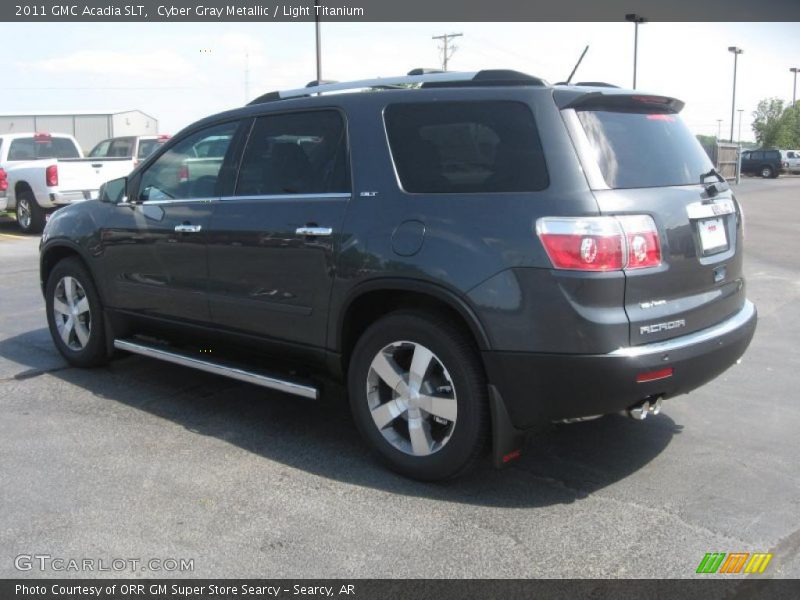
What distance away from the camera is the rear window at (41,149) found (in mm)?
16438

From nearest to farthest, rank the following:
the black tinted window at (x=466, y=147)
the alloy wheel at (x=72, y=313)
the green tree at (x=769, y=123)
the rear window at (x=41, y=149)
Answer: the black tinted window at (x=466, y=147)
the alloy wheel at (x=72, y=313)
the rear window at (x=41, y=149)
the green tree at (x=769, y=123)

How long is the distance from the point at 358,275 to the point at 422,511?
3.84ft

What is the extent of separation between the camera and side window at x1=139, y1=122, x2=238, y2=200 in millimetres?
4906

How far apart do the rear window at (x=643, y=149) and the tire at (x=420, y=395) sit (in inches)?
41.1

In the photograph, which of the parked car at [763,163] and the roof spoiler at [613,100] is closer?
the roof spoiler at [613,100]

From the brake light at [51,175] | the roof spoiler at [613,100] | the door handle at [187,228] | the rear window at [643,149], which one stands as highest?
the roof spoiler at [613,100]

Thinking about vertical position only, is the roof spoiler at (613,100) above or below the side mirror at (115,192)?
above

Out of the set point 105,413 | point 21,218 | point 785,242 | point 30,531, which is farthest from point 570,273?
point 21,218

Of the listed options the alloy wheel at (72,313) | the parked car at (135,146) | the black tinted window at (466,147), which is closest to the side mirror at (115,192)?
the alloy wheel at (72,313)

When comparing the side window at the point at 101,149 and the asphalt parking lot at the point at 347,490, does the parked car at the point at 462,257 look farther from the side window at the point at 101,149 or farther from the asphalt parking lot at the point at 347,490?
the side window at the point at 101,149

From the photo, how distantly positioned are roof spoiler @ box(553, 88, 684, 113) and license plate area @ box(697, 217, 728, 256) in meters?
0.65

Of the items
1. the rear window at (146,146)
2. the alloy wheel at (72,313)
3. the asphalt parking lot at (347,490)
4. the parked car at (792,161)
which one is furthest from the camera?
the parked car at (792,161)
